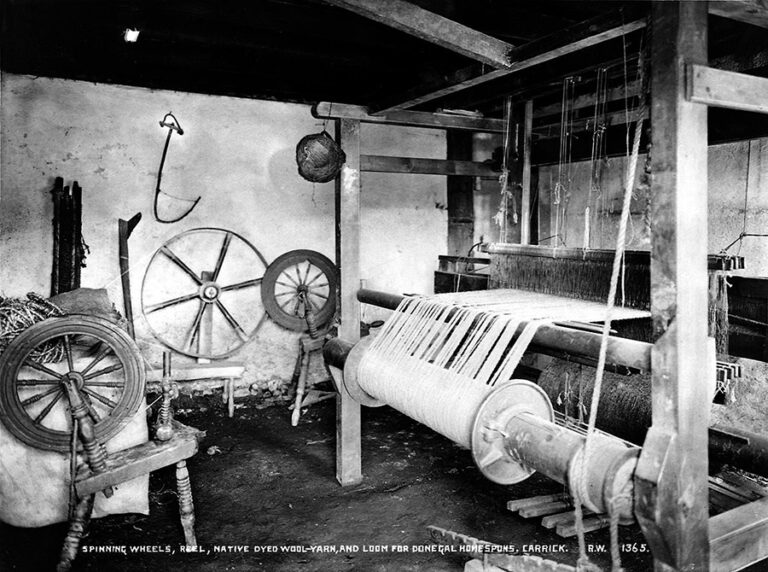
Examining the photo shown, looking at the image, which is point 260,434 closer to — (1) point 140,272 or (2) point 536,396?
(1) point 140,272

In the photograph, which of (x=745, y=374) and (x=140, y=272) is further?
(x=140, y=272)

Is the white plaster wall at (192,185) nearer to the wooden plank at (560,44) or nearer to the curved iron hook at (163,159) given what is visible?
the curved iron hook at (163,159)

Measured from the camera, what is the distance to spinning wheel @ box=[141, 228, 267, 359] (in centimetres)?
534

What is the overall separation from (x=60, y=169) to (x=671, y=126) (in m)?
4.83

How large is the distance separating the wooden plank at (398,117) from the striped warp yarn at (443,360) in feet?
3.74

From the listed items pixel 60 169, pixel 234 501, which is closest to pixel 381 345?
pixel 234 501

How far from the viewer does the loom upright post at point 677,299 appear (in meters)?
1.65

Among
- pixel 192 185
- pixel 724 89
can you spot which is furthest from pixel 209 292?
pixel 724 89

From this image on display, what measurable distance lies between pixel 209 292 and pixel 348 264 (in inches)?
90.8

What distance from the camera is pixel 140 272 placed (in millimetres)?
5277

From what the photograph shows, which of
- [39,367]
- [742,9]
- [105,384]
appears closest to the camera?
[742,9]

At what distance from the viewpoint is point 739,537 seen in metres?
Result: 1.90

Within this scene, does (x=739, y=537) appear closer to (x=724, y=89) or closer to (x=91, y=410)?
(x=724, y=89)

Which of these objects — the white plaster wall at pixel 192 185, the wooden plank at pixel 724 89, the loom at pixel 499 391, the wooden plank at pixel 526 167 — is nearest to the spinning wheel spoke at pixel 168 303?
the white plaster wall at pixel 192 185
